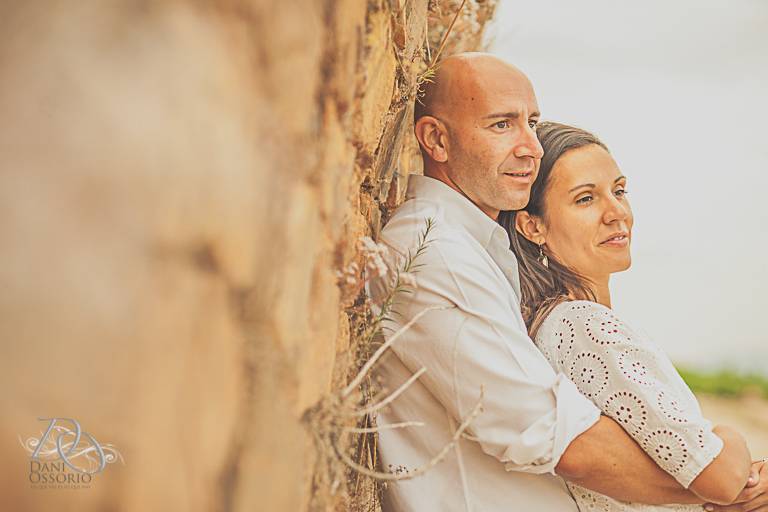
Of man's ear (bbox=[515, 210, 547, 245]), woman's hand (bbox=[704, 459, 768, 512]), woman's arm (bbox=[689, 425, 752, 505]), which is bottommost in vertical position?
woman's hand (bbox=[704, 459, 768, 512])

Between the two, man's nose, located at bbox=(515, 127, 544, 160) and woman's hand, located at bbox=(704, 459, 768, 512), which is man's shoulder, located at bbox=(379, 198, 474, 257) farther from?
woman's hand, located at bbox=(704, 459, 768, 512)

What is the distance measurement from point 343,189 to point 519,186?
123cm

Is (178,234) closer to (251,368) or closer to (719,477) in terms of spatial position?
(251,368)

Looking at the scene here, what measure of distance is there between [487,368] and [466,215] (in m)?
0.67

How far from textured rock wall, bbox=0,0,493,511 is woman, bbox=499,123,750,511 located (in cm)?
136

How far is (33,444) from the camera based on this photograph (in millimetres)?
993

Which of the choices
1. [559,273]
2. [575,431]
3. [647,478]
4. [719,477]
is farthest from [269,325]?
[559,273]

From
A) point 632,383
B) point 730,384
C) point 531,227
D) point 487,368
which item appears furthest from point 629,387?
point 730,384

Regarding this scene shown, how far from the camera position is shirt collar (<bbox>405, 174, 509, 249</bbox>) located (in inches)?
102

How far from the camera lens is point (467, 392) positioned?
2133 mm

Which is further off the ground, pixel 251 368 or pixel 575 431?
pixel 251 368

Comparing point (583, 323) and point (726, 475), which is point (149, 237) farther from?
point (726, 475)

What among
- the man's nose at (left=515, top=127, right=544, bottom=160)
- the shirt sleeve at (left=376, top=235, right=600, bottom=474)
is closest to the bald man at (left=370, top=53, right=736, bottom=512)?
the shirt sleeve at (left=376, top=235, right=600, bottom=474)

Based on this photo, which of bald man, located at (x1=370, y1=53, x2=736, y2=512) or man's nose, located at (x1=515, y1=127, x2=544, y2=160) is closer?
bald man, located at (x1=370, y1=53, x2=736, y2=512)
